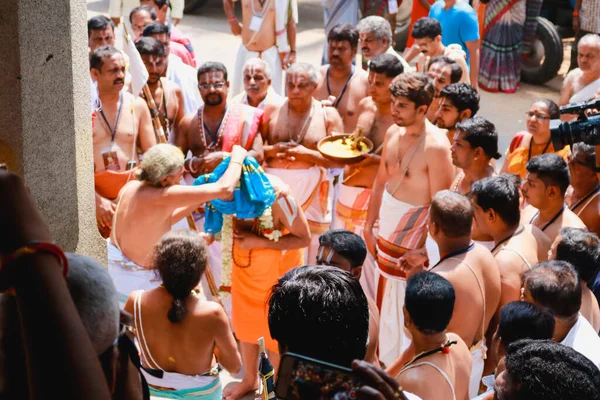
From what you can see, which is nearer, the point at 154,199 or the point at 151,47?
the point at 154,199

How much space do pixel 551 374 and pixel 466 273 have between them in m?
1.49

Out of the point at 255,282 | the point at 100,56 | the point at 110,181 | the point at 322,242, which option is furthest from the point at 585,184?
the point at 100,56

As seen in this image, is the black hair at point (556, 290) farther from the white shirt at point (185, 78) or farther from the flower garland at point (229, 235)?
the white shirt at point (185, 78)

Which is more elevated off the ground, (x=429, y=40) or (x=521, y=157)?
(x=429, y=40)

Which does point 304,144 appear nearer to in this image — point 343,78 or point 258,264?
point 343,78

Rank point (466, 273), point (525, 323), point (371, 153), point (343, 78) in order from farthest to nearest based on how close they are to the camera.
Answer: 1. point (343, 78)
2. point (371, 153)
3. point (466, 273)
4. point (525, 323)

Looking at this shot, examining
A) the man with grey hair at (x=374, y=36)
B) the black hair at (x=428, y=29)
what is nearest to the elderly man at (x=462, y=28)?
the black hair at (x=428, y=29)

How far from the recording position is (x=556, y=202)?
13.8ft

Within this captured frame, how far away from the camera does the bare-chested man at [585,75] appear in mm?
6711

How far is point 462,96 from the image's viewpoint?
5.30 metres

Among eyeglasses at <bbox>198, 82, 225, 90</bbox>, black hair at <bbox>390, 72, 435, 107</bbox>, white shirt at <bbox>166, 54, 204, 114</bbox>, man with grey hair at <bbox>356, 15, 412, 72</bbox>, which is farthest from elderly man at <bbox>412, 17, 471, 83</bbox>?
eyeglasses at <bbox>198, 82, 225, 90</bbox>

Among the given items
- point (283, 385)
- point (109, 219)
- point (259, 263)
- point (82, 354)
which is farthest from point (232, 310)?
point (82, 354)

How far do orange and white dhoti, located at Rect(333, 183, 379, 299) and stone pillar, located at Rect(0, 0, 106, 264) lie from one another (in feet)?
8.24

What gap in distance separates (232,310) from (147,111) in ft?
5.50
